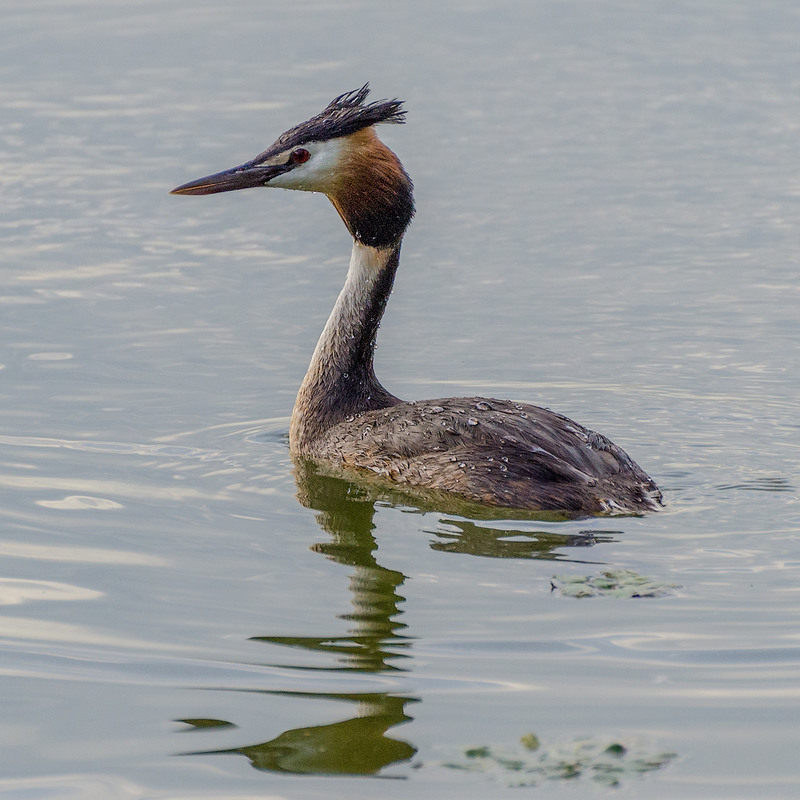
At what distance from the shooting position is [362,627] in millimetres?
6027

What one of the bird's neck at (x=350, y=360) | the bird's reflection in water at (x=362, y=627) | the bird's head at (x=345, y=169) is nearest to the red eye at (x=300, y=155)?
the bird's head at (x=345, y=169)

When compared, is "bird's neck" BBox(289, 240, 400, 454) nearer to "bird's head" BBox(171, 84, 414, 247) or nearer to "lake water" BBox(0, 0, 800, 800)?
"bird's head" BBox(171, 84, 414, 247)

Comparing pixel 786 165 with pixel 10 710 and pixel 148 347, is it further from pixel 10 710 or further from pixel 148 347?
pixel 10 710

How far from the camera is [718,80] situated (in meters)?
16.1

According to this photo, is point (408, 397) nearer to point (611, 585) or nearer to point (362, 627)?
point (611, 585)

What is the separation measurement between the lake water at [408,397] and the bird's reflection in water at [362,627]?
23mm

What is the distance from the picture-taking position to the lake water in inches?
199

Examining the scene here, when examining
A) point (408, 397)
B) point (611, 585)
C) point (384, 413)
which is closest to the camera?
point (611, 585)

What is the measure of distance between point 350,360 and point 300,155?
1210 mm

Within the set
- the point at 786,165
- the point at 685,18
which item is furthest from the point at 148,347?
the point at 685,18

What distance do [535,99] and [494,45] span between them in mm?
2257

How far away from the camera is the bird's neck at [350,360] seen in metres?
8.41

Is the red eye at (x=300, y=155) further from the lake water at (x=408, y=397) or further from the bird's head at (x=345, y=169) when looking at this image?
the lake water at (x=408, y=397)

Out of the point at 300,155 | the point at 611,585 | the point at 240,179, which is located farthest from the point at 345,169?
the point at 611,585
